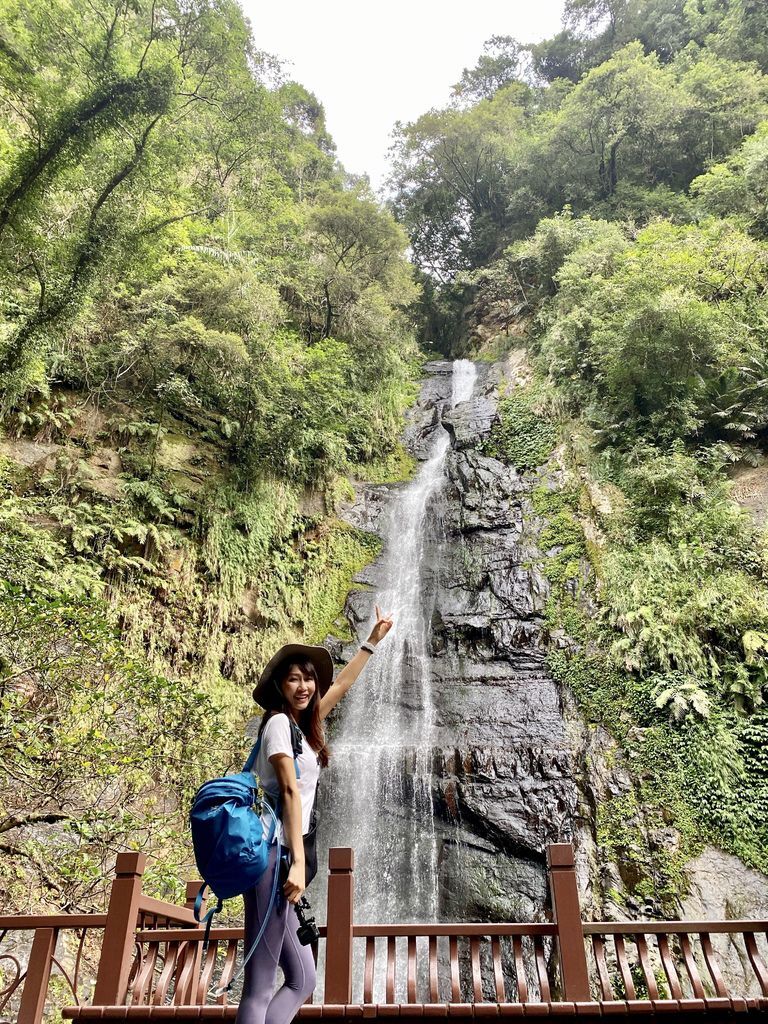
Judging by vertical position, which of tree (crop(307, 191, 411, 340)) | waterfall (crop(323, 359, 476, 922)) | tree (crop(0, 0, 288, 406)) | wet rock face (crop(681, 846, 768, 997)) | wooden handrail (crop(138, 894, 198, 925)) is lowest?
wooden handrail (crop(138, 894, 198, 925))

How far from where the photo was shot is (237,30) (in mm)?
9438

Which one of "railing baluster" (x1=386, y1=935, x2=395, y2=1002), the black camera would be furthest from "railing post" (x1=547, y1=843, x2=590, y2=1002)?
the black camera

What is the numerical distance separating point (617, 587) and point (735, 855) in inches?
163

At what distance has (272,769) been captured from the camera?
7.27 ft

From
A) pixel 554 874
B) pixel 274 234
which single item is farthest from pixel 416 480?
pixel 554 874

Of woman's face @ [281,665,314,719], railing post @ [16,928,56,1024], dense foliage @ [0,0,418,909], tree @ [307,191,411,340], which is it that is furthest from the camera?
tree @ [307,191,411,340]

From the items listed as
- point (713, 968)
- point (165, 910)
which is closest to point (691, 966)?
point (713, 968)

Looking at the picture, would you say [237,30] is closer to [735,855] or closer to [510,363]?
[510,363]

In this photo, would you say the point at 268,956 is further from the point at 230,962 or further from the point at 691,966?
the point at 691,966

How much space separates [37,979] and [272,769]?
2741 millimetres

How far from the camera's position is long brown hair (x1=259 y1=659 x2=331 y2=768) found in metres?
2.48

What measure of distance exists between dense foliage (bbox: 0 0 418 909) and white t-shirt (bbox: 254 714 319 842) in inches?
125

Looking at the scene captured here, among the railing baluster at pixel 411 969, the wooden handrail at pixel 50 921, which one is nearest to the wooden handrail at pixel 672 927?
the railing baluster at pixel 411 969

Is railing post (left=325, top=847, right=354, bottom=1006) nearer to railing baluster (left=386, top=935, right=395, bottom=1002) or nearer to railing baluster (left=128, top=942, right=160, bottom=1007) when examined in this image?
railing baluster (left=386, top=935, right=395, bottom=1002)
